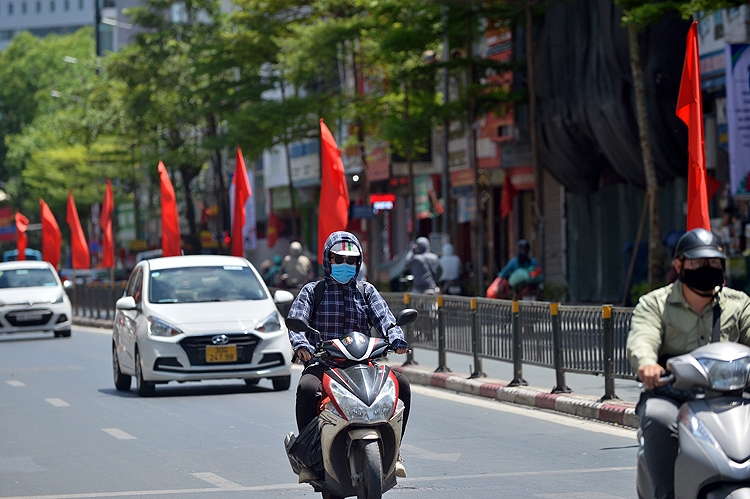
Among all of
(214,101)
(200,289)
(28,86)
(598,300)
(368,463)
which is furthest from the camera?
(28,86)

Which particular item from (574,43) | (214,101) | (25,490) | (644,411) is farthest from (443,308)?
(214,101)

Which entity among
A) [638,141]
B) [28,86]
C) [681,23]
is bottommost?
[638,141]

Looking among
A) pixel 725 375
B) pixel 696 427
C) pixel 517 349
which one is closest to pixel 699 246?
pixel 725 375

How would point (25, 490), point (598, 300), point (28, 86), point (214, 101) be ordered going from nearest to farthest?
point (25, 490)
point (598, 300)
point (214, 101)
point (28, 86)

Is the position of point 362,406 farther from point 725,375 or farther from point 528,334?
point 528,334

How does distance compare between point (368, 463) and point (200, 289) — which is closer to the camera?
point (368, 463)

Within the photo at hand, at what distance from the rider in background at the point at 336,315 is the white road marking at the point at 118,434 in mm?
4095

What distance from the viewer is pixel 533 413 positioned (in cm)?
1398

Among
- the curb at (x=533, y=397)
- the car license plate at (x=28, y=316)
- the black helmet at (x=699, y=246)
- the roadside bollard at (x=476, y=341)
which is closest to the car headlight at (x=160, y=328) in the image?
the curb at (x=533, y=397)

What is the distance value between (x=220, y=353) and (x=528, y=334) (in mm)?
3372

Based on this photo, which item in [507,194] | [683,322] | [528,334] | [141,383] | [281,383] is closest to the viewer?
[683,322]

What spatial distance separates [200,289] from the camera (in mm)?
16688

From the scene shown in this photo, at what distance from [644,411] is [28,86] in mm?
94206

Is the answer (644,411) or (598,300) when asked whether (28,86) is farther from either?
(644,411)
